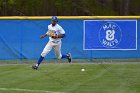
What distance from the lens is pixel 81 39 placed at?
22234 mm

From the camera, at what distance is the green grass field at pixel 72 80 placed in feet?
39.8

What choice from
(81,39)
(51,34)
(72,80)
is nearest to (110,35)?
(81,39)

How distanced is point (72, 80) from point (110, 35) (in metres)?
8.36

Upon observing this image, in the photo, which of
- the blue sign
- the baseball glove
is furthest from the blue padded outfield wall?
the baseball glove

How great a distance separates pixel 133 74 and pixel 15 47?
7.89 m
